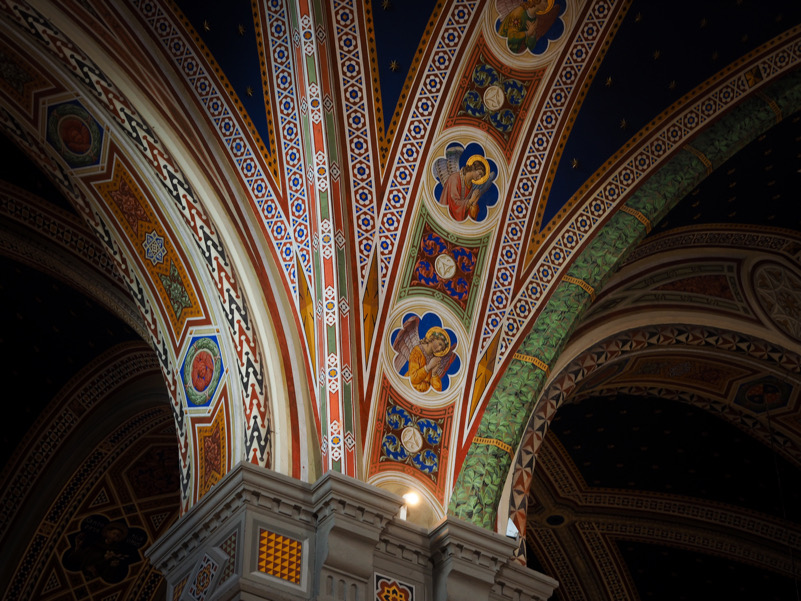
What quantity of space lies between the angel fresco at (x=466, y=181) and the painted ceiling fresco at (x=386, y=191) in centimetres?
1

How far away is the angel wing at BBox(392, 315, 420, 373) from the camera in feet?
24.1

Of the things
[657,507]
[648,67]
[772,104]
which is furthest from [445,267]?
[657,507]

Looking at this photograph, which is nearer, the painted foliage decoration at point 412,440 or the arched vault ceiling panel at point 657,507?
the painted foliage decoration at point 412,440

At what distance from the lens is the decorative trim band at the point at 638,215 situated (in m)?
8.32

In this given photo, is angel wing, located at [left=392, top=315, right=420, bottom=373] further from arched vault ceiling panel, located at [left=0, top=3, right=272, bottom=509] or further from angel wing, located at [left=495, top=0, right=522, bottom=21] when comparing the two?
angel wing, located at [left=495, top=0, right=522, bottom=21]

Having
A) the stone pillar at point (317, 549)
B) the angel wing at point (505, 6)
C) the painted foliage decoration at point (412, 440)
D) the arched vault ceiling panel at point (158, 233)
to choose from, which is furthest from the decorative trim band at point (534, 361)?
the angel wing at point (505, 6)

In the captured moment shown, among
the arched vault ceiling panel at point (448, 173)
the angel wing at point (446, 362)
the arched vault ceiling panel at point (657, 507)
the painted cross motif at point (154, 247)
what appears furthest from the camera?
the arched vault ceiling panel at point (657, 507)

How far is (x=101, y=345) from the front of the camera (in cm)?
1065

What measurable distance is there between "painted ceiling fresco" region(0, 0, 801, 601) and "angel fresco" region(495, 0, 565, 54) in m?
0.02

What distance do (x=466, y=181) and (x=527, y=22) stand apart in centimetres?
122

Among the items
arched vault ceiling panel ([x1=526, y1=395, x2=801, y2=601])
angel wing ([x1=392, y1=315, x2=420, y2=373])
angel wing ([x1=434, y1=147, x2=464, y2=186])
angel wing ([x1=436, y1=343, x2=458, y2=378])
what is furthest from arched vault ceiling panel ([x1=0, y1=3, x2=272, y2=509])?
arched vault ceiling panel ([x1=526, y1=395, x2=801, y2=601])

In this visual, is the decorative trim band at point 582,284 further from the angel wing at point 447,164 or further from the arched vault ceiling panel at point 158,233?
the arched vault ceiling panel at point 158,233

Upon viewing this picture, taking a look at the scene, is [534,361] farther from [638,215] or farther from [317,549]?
[317,549]

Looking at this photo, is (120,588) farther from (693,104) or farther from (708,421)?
(693,104)
